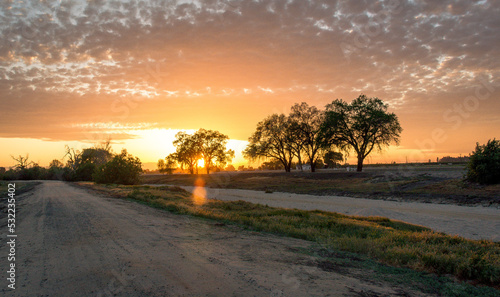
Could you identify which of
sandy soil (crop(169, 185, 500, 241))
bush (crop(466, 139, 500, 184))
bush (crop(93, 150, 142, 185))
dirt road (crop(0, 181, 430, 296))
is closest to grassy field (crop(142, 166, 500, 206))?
bush (crop(466, 139, 500, 184))

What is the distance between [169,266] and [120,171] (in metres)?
60.2

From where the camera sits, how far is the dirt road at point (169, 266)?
5.45 m

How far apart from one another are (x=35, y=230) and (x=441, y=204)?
2771cm

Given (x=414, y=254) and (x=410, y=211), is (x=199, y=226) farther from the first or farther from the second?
(x=410, y=211)

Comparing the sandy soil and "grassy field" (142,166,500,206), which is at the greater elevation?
"grassy field" (142,166,500,206)

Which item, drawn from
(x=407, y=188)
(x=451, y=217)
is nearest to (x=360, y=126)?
(x=407, y=188)

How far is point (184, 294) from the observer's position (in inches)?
205

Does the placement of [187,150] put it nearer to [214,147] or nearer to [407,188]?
[214,147]

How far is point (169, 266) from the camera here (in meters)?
6.72

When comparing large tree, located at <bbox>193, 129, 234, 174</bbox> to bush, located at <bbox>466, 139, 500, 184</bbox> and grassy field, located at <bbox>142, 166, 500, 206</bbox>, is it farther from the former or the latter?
bush, located at <bbox>466, 139, 500, 184</bbox>

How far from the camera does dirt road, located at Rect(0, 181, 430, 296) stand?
17.9ft

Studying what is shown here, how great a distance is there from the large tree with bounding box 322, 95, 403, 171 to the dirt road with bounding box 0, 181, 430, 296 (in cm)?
4601

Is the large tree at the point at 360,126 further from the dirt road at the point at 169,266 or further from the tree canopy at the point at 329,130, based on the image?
the dirt road at the point at 169,266

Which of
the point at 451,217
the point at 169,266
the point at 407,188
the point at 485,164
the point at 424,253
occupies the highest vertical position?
the point at 485,164
